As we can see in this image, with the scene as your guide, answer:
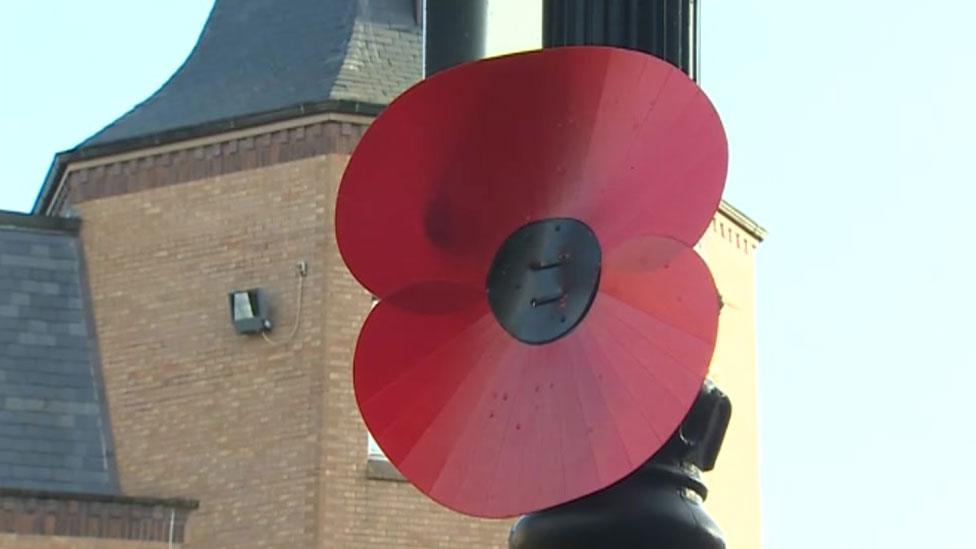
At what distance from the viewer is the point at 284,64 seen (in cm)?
2027

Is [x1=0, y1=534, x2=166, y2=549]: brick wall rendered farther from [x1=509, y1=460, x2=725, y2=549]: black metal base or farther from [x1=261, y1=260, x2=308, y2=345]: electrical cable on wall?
[x1=509, y1=460, x2=725, y2=549]: black metal base

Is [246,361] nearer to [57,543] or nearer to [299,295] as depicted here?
[299,295]

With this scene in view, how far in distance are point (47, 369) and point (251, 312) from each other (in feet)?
6.53

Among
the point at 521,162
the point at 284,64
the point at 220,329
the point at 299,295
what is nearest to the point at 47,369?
the point at 220,329

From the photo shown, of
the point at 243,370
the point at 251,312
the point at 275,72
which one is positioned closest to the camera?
the point at 243,370

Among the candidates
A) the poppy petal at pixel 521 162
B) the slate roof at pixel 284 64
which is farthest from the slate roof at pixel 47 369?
the poppy petal at pixel 521 162

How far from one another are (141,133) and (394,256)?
1560cm

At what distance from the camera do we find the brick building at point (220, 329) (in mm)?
18312

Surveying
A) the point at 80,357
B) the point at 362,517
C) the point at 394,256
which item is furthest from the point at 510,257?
the point at 80,357

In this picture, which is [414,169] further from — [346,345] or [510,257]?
[346,345]

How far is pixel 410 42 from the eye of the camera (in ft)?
66.7

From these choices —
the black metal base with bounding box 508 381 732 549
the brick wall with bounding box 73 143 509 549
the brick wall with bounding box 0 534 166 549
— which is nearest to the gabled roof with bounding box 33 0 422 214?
the brick wall with bounding box 73 143 509 549

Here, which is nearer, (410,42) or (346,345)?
(346,345)

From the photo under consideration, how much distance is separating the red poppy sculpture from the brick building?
13.7 meters
